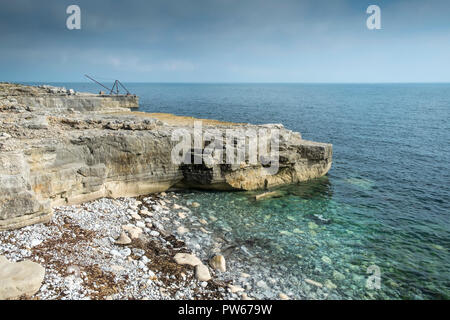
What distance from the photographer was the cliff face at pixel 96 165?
1162 centimetres

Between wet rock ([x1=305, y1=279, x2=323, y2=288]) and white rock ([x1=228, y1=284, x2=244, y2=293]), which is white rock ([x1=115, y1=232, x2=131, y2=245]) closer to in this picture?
white rock ([x1=228, y1=284, x2=244, y2=293])

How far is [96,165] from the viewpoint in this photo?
637 inches

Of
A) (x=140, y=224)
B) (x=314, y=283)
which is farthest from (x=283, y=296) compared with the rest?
(x=140, y=224)

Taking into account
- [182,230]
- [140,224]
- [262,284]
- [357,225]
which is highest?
[140,224]

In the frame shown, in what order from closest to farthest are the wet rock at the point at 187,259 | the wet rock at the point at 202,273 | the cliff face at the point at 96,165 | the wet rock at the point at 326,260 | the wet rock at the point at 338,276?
1. the wet rock at the point at 202,273
2. the wet rock at the point at 187,259
3. the wet rock at the point at 338,276
4. the cliff face at the point at 96,165
5. the wet rock at the point at 326,260

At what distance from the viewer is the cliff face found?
38.1 feet

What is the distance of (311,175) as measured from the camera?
23.6 meters

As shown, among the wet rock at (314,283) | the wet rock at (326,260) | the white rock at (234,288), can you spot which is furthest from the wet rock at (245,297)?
the wet rock at (326,260)

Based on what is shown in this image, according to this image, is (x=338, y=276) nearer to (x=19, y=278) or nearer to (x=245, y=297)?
(x=245, y=297)

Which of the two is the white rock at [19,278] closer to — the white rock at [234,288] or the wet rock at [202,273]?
the wet rock at [202,273]

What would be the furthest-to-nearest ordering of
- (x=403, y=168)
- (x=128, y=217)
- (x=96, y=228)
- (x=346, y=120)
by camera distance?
1. (x=346, y=120)
2. (x=403, y=168)
3. (x=128, y=217)
4. (x=96, y=228)
